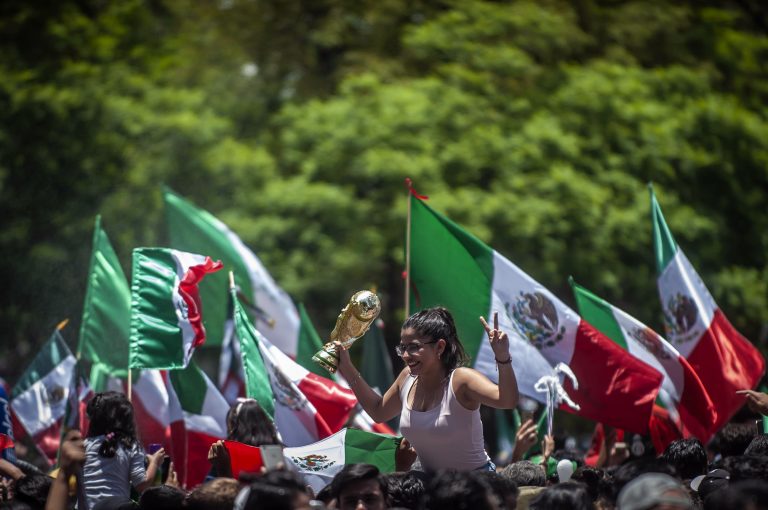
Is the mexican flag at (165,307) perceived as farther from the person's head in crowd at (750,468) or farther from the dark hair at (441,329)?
the person's head in crowd at (750,468)

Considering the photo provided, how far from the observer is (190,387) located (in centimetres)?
824

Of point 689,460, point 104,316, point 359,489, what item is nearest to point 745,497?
point 359,489

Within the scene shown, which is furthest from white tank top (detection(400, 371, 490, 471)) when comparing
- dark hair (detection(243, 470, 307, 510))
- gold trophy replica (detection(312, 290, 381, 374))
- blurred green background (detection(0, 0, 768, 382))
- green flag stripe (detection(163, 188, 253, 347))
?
blurred green background (detection(0, 0, 768, 382))

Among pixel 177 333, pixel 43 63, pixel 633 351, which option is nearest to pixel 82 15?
pixel 43 63

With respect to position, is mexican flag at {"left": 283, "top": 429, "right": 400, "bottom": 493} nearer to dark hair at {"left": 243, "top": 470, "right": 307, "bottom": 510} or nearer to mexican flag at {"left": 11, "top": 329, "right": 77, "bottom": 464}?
dark hair at {"left": 243, "top": 470, "right": 307, "bottom": 510}

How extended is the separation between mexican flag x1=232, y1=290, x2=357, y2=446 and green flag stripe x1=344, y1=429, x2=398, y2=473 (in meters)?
1.21

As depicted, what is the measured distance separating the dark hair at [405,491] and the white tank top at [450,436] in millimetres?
130

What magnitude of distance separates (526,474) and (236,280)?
505 centimetres

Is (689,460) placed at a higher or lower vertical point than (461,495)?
lower

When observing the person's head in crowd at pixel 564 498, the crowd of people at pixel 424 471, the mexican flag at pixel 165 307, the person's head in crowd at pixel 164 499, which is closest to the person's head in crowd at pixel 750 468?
the crowd of people at pixel 424 471

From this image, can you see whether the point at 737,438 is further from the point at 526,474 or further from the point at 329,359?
the point at 329,359

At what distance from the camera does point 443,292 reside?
8.03 meters

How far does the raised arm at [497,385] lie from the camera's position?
193 inches

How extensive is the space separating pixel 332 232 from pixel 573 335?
9448 millimetres
